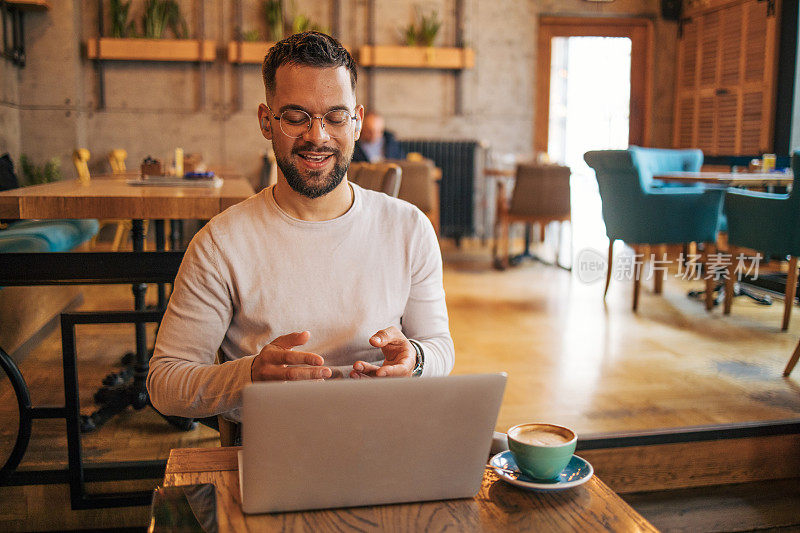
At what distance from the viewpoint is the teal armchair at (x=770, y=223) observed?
12.1ft

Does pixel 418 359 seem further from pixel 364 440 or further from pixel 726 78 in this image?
pixel 726 78

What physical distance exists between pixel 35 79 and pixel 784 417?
6.51 metres

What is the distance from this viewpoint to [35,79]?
6594 millimetres

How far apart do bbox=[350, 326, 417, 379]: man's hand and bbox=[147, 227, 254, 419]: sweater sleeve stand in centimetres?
22

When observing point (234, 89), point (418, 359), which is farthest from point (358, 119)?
point (234, 89)

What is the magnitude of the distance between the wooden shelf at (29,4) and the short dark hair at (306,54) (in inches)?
223

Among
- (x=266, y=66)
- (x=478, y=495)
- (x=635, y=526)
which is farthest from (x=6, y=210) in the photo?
(x=635, y=526)

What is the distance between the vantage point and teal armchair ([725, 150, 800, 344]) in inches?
146

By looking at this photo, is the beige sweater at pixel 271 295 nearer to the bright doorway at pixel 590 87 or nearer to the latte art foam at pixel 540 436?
the latte art foam at pixel 540 436

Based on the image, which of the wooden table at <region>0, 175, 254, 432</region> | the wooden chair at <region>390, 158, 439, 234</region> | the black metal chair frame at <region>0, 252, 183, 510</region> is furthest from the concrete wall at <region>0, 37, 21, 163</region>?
the black metal chair frame at <region>0, 252, 183, 510</region>

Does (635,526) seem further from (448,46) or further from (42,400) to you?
(448,46)

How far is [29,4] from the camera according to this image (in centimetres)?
611

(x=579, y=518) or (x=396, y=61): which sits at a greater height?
(x=396, y=61)

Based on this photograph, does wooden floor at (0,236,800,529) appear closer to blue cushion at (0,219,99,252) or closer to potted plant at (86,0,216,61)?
blue cushion at (0,219,99,252)
